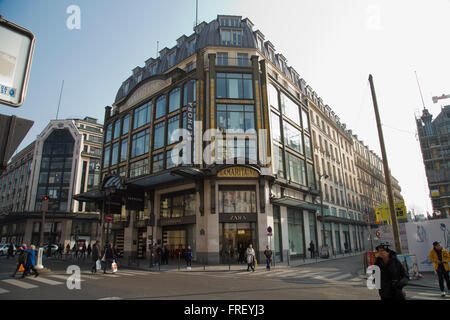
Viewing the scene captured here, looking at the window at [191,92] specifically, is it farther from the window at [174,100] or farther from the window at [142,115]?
the window at [142,115]

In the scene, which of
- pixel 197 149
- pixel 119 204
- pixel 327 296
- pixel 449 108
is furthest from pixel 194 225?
pixel 449 108

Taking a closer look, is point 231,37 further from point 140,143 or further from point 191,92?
point 140,143

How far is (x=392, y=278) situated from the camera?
4.99 m

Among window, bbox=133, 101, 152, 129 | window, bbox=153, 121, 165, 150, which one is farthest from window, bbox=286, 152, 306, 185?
window, bbox=133, 101, 152, 129

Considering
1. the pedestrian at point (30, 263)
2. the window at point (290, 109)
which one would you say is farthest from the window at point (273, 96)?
the pedestrian at point (30, 263)

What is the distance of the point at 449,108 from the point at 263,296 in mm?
64259

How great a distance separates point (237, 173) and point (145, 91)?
60.2 ft

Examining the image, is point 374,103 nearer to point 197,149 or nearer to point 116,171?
point 197,149

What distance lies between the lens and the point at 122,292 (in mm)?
9461

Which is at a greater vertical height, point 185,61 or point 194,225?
point 185,61

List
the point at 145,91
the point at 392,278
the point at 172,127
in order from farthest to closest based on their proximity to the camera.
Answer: the point at 145,91 < the point at 172,127 < the point at 392,278

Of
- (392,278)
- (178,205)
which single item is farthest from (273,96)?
(392,278)

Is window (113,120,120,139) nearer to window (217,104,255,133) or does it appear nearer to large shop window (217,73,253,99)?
large shop window (217,73,253,99)
